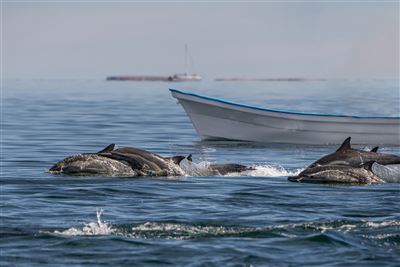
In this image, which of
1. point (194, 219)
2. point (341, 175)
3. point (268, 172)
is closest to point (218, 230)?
point (194, 219)

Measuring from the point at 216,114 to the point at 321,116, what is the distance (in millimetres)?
4489

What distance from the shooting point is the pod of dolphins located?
29.3m

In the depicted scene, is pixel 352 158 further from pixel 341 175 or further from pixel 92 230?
pixel 92 230

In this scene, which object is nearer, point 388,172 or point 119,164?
point 388,172

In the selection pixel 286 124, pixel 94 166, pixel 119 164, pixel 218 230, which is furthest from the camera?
pixel 286 124

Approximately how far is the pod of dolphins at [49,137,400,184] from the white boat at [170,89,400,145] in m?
13.2

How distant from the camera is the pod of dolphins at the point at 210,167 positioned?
1152 inches

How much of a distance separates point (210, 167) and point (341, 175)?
4588mm

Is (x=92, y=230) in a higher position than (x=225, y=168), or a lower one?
lower

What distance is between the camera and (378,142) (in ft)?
149

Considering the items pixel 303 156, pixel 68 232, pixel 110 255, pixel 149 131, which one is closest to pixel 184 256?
pixel 110 255

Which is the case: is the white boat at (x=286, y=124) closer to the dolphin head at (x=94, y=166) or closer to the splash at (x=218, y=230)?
Result: the dolphin head at (x=94, y=166)

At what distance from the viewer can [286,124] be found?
45094mm

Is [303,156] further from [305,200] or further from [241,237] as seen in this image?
[241,237]
